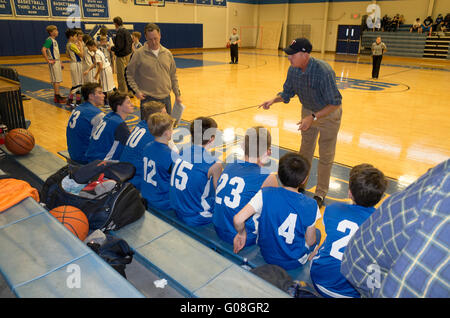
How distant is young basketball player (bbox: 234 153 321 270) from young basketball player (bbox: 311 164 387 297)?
0.24 m

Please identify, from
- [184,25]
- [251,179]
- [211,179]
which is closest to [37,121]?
[211,179]

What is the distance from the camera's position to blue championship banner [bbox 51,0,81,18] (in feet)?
60.2

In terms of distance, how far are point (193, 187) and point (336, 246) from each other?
1439 millimetres

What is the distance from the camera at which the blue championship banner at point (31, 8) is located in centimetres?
1722

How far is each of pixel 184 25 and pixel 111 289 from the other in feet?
83.8

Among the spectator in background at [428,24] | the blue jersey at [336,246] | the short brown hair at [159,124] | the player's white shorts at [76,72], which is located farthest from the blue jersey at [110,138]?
the spectator in background at [428,24]

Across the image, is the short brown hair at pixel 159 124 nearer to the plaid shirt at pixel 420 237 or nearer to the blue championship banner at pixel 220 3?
the plaid shirt at pixel 420 237

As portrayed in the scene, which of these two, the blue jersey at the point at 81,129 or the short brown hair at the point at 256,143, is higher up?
the short brown hair at the point at 256,143

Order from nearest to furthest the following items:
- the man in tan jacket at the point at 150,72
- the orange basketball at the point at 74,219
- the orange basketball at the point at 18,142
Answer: the orange basketball at the point at 74,219 < the orange basketball at the point at 18,142 < the man in tan jacket at the point at 150,72

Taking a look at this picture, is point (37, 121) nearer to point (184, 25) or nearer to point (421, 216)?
point (421, 216)

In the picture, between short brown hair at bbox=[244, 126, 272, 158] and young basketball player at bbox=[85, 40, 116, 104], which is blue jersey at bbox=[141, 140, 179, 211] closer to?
short brown hair at bbox=[244, 126, 272, 158]

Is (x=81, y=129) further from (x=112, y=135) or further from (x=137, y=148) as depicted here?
(x=137, y=148)

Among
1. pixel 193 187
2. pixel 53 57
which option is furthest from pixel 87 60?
pixel 193 187

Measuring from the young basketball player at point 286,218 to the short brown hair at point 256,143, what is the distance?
0.26 meters
